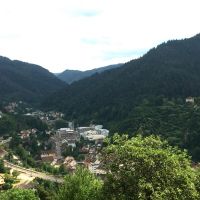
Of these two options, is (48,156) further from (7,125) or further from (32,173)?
(7,125)

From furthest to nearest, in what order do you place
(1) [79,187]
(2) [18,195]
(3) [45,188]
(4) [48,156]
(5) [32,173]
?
(4) [48,156] < (5) [32,173] < (3) [45,188] < (2) [18,195] < (1) [79,187]

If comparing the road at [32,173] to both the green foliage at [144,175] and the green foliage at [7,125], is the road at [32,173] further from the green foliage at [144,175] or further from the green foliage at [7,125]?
the green foliage at [144,175]

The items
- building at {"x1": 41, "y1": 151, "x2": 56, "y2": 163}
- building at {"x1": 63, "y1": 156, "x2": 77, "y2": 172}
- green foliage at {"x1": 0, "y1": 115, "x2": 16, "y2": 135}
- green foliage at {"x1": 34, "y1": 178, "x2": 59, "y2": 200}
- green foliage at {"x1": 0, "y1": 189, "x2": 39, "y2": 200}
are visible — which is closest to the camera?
green foliage at {"x1": 0, "y1": 189, "x2": 39, "y2": 200}

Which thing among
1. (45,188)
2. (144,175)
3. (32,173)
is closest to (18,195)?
(144,175)

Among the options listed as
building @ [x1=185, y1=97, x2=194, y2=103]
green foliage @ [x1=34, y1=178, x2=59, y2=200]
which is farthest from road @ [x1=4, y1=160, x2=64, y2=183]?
building @ [x1=185, y1=97, x2=194, y2=103]

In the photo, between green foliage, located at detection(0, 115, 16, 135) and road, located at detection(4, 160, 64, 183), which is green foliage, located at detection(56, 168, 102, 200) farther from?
green foliage, located at detection(0, 115, 16, 135)
